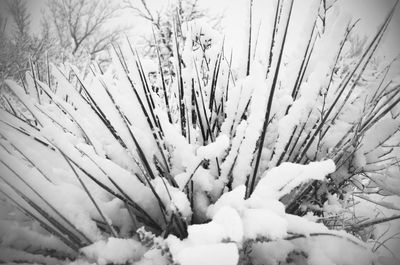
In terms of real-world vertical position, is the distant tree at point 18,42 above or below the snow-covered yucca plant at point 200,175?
above

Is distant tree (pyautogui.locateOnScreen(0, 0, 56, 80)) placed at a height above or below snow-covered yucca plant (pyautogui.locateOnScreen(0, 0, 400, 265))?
above

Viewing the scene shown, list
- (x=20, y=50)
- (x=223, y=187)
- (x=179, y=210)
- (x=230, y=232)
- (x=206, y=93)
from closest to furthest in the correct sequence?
(x=230, y=232) < (x=179, y=210) < (x=223, y=187) < (x=206, y=93) < (x=20, y=50)

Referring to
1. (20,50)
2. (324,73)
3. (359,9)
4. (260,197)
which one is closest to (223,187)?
(260,197)

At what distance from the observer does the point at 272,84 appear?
611mm

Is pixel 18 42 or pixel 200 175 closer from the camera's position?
pixel 200 175

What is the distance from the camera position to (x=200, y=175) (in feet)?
2.07

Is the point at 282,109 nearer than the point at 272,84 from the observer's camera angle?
No

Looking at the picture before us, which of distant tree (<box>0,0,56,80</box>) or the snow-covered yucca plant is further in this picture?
distant tree (<box>0,0,56,80</box>)

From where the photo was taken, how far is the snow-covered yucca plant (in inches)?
18.9

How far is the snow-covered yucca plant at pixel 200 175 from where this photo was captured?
18.9 inches

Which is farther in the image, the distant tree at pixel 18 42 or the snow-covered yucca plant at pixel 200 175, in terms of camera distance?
the distant tree at pixel 18 42

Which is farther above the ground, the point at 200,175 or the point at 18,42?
the point at 18,42

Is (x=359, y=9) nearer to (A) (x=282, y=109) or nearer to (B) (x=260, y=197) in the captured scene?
(A) (x=282, y=109)

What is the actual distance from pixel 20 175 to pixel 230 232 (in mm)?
447
